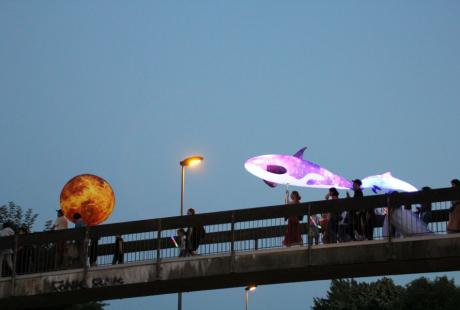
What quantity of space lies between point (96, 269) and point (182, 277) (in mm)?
2449

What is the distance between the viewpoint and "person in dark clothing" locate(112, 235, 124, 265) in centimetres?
2759

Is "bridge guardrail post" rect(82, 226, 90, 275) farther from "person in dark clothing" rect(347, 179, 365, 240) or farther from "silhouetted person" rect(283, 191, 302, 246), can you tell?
"person in dark clothing" rect(347, 179, 365, 240)

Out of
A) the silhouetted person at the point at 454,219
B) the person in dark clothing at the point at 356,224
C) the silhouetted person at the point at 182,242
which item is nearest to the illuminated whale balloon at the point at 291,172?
the silhouetted person at the point at 182,242

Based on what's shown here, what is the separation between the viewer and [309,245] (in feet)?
81.9

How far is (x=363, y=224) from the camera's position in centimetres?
2472

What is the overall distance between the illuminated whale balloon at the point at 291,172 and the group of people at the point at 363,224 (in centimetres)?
1057

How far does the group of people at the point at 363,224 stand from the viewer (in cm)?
2428

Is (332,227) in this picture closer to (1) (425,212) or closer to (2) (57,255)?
(1) (425,212)

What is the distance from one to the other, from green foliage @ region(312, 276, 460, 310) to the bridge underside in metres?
44.7

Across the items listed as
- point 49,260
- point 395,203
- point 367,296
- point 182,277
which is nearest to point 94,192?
point 49,260

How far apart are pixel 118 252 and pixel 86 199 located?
184 inches

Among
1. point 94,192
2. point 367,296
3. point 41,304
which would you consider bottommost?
point 41,304

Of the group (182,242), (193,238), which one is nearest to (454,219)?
(193,238)

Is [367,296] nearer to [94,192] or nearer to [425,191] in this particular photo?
[94,192]
